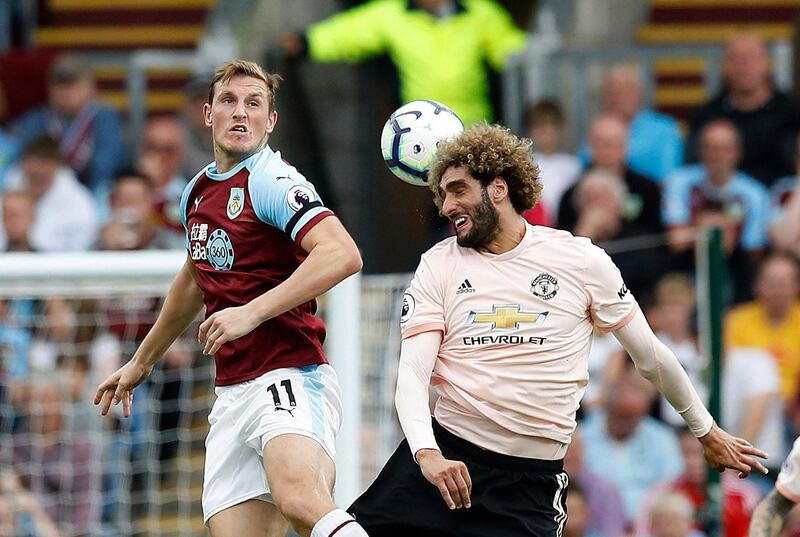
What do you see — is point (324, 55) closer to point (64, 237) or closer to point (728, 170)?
point (64, 237)

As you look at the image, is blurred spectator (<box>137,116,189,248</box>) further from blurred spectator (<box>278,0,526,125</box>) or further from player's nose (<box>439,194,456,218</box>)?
player's nose (<box>439,194,456,218</box>)

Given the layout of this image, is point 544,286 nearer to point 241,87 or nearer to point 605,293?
point 605,293

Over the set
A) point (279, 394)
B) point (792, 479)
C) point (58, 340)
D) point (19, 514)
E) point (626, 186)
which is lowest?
point (19, 514)

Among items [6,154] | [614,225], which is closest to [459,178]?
[614,225]

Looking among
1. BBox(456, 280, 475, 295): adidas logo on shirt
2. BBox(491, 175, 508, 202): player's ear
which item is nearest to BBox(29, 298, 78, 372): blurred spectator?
BBox(456, 280, 475, 295): adidas logo on shirt

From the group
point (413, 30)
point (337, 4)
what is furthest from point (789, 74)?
point (337, 4)

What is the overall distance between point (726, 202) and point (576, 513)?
8.45ft

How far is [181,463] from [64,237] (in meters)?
1.93

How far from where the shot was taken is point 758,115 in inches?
437

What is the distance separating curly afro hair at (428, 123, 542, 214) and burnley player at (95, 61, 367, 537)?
44 centimetres

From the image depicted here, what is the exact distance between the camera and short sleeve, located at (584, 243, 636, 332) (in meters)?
5.75

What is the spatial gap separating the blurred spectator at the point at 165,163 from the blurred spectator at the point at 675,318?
132 inches

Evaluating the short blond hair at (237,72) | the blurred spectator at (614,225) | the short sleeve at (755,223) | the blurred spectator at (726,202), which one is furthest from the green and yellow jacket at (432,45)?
the short blond hair at (237,72)

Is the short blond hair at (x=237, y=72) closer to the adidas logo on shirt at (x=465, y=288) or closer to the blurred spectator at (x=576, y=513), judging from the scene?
the adidas logo on shirt at (x=465, y=288)
